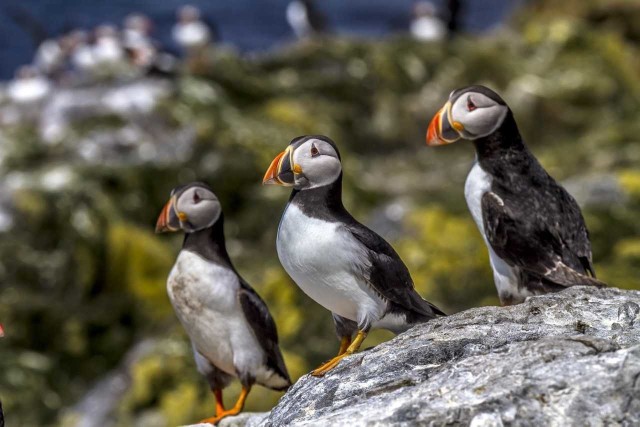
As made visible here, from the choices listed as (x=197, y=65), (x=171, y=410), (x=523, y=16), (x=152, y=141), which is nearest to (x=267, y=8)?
(x=523, y=16)

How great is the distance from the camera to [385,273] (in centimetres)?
512

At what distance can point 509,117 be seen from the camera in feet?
18.8

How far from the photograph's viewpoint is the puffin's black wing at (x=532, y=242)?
543cm

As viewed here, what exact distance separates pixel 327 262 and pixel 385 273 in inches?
11.6

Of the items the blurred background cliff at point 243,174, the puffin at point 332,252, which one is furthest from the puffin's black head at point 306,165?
the blurred background cliff at point 243,174

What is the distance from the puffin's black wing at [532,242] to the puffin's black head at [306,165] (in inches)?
33.0

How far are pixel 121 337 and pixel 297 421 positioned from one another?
6667mm

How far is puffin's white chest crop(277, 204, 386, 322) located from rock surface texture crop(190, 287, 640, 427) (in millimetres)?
339

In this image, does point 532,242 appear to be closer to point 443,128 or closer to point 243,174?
point 443,128

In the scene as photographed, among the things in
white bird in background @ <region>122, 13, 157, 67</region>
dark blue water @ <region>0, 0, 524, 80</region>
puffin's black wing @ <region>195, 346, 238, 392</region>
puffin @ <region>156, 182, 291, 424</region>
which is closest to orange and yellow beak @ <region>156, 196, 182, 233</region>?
puffin @ <region>156, 182, 291, 424</region>

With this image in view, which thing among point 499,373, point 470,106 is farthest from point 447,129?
point 499,373

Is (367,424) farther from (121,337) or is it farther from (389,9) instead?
(389,9)

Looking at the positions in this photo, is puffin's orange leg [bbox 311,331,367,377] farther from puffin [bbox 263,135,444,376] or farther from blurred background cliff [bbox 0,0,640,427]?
blurred background cliff [bbox 0,0,640,427]

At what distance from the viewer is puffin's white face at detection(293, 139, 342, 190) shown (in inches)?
202
